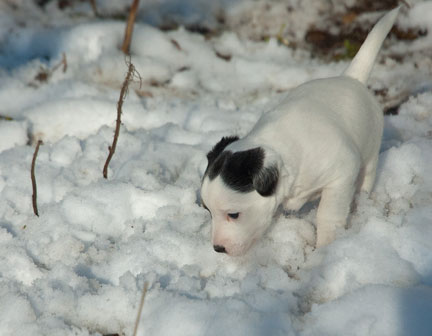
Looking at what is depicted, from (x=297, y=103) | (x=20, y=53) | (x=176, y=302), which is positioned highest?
(x=297, y=103)

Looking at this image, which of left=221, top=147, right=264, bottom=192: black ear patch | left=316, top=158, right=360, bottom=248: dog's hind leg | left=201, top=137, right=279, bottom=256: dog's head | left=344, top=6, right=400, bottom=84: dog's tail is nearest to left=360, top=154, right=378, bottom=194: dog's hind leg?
left=316, top=158, right=360, bottom=248: dog's hind leg

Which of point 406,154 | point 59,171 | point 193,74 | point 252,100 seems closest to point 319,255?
point 406,154

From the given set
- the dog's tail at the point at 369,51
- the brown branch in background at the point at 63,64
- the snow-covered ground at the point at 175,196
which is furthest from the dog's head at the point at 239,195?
the brown branch in background at the point at 63,64

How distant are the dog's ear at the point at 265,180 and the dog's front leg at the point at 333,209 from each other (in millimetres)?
409

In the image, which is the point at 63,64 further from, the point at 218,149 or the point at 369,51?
the point at 369,51

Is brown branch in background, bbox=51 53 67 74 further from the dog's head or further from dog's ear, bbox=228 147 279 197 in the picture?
dog's ear, bbox=228 147 279 197

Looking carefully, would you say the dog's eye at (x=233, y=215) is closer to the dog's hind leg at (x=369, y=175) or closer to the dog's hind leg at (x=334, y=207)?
the dog's hind leg at (x=334, y=207)

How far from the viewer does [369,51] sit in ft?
9.61

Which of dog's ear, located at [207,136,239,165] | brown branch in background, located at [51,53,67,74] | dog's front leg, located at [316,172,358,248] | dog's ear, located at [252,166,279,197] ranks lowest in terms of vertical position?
brown branch in background, located at [51,53,67,74]

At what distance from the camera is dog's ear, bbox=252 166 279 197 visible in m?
2.22

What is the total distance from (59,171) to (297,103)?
1.63 m

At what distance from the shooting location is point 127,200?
9.68 ft

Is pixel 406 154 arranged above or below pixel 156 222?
above

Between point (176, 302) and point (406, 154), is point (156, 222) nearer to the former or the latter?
point (176, 302)
